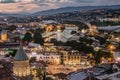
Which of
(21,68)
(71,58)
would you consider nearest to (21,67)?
(21,68)

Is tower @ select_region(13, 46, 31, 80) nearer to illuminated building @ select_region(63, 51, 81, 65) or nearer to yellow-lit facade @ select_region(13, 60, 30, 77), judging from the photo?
yellow-lit facade @ select_region(13, 60, 30, 77)

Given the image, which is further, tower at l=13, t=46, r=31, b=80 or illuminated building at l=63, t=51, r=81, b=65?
illuminated building at l=63, t=51, r=81, b=65

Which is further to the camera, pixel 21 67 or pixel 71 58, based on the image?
pixel 71 58

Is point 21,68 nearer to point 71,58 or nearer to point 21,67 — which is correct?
point 21,67

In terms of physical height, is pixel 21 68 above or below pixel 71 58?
above

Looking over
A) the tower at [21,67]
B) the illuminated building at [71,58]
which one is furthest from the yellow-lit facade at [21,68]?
the illuminated building at [71,58]

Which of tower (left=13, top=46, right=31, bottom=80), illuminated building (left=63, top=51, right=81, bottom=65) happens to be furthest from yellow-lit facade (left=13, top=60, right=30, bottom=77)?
illuminated building (left=63, top=51, right=81, bottom=65)

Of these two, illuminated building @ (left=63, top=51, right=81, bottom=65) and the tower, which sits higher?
the tower

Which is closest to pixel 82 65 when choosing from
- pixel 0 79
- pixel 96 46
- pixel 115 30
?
pixel 96 46

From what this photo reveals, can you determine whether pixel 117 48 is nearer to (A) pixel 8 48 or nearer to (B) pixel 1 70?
(A) pixel 8 48

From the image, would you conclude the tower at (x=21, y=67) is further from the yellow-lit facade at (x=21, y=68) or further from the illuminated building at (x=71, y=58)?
the illuminated building at (x=71, y=58)

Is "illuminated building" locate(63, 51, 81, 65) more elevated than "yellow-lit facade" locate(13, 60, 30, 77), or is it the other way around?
"yellow-lit facade" locate(13, 60, 30, 77)

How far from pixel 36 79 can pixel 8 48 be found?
28.6m

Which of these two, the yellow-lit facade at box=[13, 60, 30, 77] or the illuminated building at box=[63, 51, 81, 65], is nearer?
the yellow-lit facade at box=[13, 60, 30, 77]
